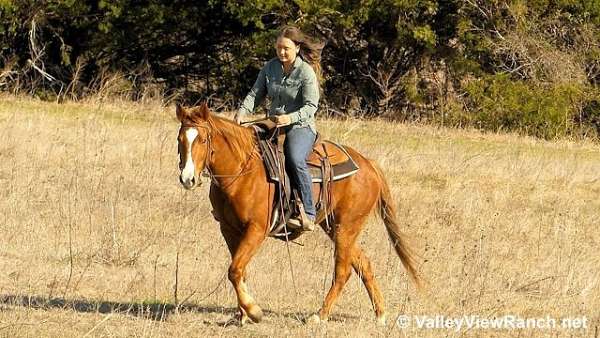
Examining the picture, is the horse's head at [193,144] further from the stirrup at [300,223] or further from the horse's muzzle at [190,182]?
the stirrup at [300,223]

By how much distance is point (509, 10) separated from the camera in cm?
2502

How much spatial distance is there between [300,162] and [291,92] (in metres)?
0.59

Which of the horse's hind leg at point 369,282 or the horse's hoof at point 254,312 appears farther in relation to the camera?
the horse's hind leg at point 369,282

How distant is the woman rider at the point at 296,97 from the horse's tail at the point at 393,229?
105 centimetres

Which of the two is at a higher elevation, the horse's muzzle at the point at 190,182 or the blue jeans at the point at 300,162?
the horse's muzzle at the point at 190,182

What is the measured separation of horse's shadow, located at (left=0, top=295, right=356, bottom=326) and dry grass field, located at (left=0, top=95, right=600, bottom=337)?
0.03m

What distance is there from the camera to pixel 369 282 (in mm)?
9414

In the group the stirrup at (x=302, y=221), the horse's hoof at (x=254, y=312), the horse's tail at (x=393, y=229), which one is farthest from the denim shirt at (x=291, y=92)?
the horse's hoof at (x=254, y=312)

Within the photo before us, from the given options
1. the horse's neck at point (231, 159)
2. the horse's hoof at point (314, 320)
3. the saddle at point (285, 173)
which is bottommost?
the horse's hoof at point (314, 320)

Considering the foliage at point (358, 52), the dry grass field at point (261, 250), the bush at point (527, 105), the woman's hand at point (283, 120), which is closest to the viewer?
the woman's hand at point (283, 120)

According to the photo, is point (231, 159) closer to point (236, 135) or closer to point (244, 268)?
point (236, 135)

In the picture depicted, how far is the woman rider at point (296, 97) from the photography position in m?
8.82

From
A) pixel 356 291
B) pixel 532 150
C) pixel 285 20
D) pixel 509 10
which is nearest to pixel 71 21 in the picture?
pixel 285 20

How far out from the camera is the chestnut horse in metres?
8.17
